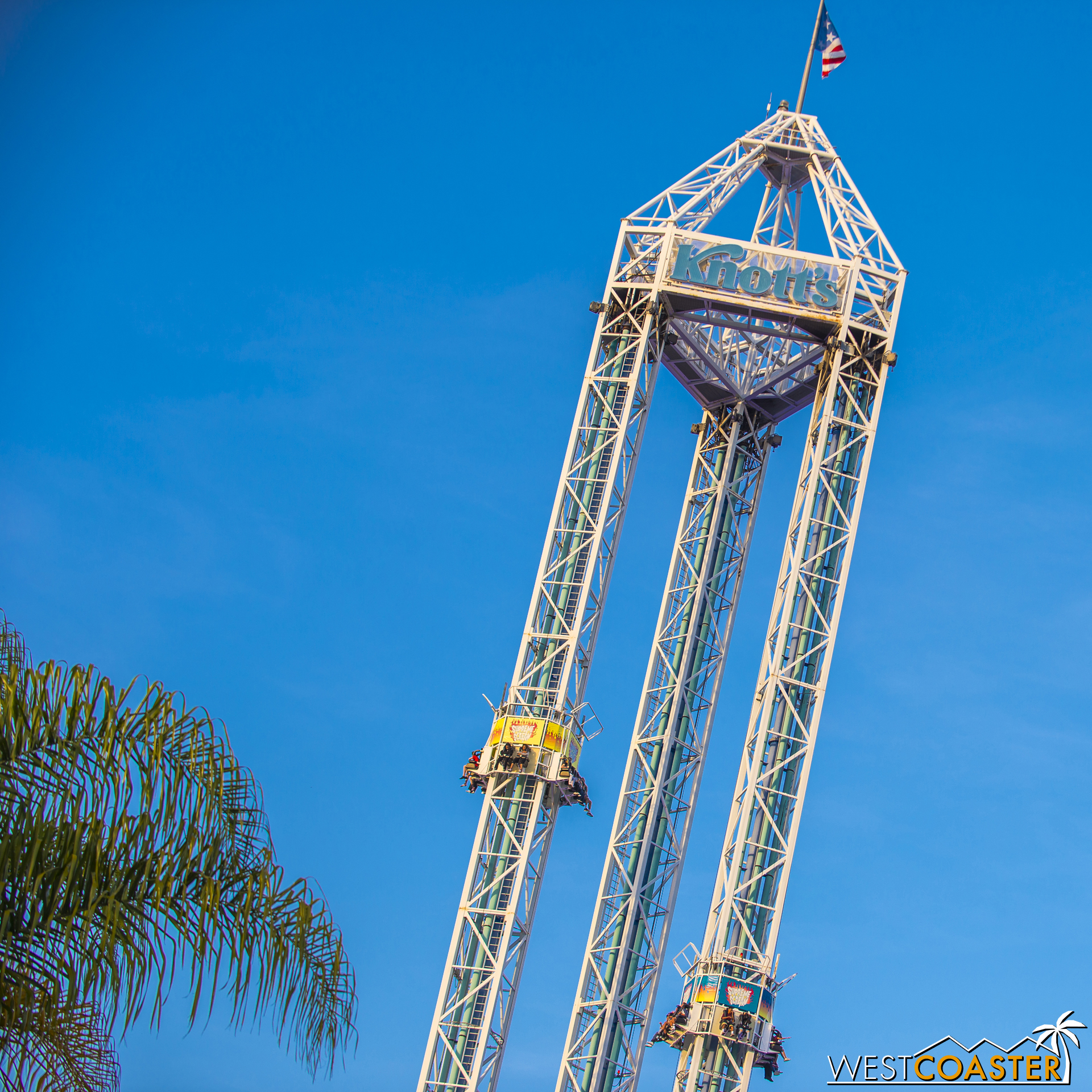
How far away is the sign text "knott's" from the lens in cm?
5412

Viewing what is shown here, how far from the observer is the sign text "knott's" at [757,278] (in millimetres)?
54125

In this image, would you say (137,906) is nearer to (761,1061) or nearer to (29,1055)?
(29,1055)

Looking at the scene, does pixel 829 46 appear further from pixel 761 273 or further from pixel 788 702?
pixel 788 702

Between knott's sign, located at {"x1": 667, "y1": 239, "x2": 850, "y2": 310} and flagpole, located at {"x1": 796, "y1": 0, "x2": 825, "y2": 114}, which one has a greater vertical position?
flagpole, located at {"x1": 796, "y1": 0, "x2": 825, "y2": 114}

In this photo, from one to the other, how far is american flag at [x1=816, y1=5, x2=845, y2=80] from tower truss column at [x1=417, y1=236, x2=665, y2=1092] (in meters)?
12.1

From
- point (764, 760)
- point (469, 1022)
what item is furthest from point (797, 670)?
point (469, 1022)

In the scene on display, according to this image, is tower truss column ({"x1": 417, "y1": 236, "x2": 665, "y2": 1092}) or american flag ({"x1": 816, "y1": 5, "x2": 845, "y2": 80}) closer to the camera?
tower truss column ({"x1": 417, "y1": 236, "x2": 665, "y2": 1092})

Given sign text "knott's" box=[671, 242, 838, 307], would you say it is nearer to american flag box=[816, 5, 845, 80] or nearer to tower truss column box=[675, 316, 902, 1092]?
tower truss column box=[675, 316, 902, 1092]

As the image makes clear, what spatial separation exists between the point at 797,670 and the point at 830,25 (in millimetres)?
25225

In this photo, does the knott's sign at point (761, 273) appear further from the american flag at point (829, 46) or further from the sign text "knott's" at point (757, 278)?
the american flag at point (829, 46)

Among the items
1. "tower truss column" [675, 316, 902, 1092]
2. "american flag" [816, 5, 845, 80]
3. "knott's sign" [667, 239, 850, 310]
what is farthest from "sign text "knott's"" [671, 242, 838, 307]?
"american flag" [816, 5, 845, 80]

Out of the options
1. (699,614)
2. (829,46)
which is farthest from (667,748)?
(829,46)

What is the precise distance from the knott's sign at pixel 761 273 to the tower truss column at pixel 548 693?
1825 millimetres

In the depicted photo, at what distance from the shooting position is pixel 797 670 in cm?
5316
